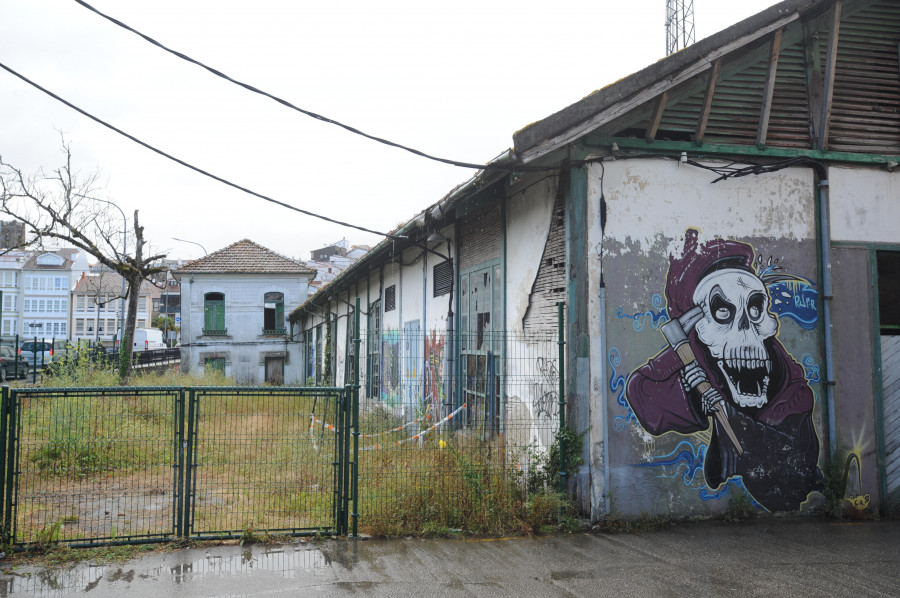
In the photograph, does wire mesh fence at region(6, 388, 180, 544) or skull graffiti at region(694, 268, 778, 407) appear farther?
skull graffiti at region(694, 268, 778, 407)

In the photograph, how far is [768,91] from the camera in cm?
761

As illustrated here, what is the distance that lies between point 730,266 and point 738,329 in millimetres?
694

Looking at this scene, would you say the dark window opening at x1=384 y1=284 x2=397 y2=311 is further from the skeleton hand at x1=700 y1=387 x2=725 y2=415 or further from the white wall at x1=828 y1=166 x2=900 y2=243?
the white wall at x1=828 y1=166 x2=900 y2=243

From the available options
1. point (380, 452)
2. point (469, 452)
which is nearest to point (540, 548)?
point (469, 452)

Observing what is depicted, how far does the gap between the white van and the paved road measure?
49783 millimetres

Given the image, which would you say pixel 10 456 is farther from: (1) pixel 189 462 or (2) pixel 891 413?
(2) pixel 891 413

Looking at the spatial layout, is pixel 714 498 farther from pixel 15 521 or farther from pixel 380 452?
pixel 15 521

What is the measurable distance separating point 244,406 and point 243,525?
1.15m

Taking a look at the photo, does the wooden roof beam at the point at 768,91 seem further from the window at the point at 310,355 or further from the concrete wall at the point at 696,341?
the window at the point at 310,355

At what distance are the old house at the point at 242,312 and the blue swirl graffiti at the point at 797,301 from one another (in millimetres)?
30109

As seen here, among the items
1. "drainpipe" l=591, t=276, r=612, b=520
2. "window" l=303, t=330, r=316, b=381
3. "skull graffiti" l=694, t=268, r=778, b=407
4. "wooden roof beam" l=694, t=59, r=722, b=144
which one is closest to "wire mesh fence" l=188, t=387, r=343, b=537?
"drainpipe" l=591, t=276, r=612, b=520

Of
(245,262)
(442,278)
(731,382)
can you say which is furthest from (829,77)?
(245,262)

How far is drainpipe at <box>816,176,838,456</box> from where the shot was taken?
24.8 ft

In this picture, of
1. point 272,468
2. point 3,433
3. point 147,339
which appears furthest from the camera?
point 147,339
